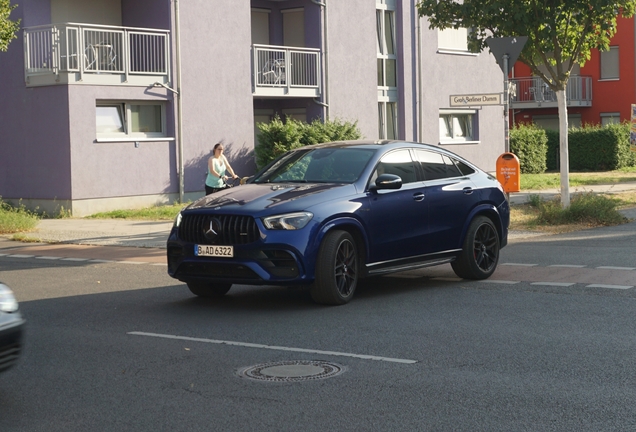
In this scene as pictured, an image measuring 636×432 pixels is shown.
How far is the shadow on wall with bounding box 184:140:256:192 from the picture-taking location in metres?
26.8

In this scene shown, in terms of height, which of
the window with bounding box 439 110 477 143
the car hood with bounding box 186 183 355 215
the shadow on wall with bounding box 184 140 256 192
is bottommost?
the car hood with bounding box 186 183 355 215

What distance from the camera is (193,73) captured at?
2686 cm

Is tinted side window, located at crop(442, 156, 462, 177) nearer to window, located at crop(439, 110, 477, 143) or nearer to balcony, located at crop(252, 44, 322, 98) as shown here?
balcony, located at crop(252, 44, 322, 98)

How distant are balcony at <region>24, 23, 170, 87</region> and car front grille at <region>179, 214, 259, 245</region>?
14854mm

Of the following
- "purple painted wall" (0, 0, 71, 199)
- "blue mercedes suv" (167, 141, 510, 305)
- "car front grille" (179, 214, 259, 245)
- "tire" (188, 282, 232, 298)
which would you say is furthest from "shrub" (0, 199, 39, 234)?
"car front grille" (179, 214, 259, 245)

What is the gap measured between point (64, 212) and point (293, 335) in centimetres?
1658

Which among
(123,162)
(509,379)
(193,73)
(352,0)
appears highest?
(352,0)

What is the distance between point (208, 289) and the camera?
10.8 meters

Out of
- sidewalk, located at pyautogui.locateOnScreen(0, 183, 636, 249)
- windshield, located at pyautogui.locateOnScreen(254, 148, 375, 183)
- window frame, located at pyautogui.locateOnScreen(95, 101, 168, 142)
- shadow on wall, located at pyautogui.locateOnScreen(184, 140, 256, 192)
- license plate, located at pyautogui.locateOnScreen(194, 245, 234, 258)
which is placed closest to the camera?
license plate, located at pyautogui.locateOnScreen(194, 245, 234, 258)

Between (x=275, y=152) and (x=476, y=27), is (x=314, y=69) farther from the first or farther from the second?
(x=476, y=27)

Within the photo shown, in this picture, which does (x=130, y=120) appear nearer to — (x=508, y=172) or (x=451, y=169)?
(x=508, y=172)

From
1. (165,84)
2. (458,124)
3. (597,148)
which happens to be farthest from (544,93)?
(165,84)

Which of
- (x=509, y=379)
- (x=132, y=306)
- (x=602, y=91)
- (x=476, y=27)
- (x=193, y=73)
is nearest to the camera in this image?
(x=509, y=379)

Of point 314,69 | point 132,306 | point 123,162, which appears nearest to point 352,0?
point 314,69
